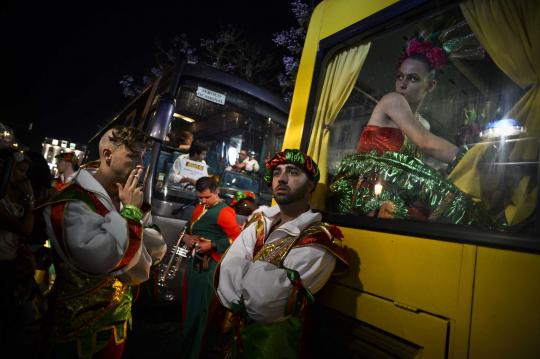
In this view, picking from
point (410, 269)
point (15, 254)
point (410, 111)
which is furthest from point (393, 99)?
point (15, 254)

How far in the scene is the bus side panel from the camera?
3.66 feet

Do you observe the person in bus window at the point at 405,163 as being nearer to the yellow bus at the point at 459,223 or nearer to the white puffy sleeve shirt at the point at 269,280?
the yellow bus at the point at 459,223

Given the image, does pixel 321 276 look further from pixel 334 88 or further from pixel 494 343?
pixel 334 88

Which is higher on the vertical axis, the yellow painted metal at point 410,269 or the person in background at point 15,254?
the yellow painted metal at point 410,269

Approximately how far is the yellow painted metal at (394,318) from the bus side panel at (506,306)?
145 mm

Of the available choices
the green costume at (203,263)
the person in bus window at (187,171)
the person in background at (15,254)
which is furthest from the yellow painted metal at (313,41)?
the person in background at (15,254)

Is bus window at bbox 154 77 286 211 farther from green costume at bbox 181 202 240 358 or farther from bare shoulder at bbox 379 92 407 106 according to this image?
bare shoulder at bbox 379 92 407 106

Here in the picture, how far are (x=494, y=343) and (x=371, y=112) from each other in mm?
1567

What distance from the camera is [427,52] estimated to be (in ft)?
6.23

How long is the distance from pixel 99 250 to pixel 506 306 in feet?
6.48

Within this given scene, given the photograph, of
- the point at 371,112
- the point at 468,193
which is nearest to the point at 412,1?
the point at 371,112

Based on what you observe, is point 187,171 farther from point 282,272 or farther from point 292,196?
point 282,272

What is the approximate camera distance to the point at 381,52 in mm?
2211

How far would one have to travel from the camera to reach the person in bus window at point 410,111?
5.94 feet
